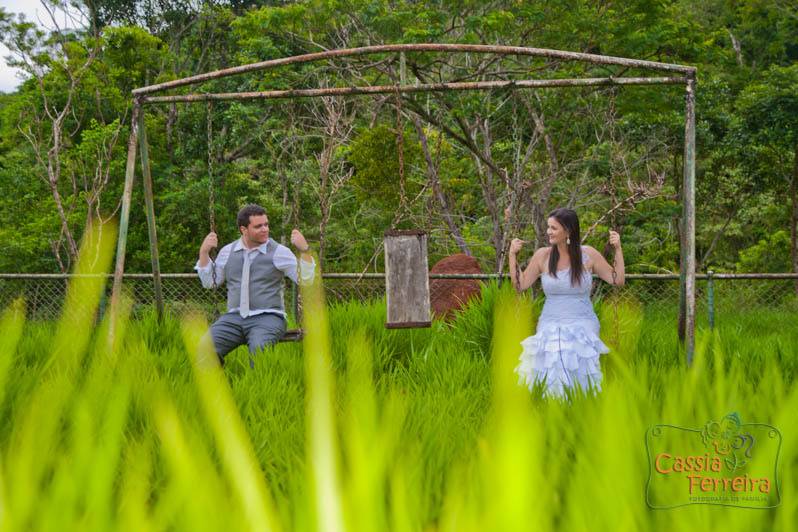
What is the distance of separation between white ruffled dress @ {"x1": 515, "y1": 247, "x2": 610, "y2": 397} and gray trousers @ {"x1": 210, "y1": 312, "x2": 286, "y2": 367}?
164 centimetres

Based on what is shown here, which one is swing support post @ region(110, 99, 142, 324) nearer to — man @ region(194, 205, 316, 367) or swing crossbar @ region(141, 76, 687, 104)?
swing crossbar @ region(141, 76, 687, 104)

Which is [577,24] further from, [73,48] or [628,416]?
[73,48]

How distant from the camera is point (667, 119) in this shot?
12.6m

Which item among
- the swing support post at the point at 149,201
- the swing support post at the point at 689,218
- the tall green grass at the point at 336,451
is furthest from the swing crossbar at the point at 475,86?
the tall green grass at the point at 336,451

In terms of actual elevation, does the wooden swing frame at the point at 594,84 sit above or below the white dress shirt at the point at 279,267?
above

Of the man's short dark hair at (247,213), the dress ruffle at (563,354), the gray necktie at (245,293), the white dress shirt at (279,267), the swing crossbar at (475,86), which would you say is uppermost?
the swing crossbar at (475,86)

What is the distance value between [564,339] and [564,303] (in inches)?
11.3

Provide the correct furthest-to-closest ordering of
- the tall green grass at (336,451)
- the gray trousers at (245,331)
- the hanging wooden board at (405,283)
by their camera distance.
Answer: the gray trousers at (245,331), the hanging wooden board at (405,283), the tall green grass at (336,451)

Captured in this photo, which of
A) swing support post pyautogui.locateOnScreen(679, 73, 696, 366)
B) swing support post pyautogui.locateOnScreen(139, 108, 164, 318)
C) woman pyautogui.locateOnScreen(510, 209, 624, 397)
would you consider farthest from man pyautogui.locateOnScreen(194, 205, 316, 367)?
swing support post pyautogui.locateOnScreen(679, 73, 696, 366)

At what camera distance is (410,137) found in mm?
13617

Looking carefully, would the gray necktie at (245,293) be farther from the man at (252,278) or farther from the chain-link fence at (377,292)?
the chain-link fence at (377,292)

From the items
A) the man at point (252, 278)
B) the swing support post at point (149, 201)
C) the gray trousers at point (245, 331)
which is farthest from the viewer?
the swing support post at point (149, 201)

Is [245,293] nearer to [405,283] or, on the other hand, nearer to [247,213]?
[247,213]

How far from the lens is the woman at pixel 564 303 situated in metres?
4.45
